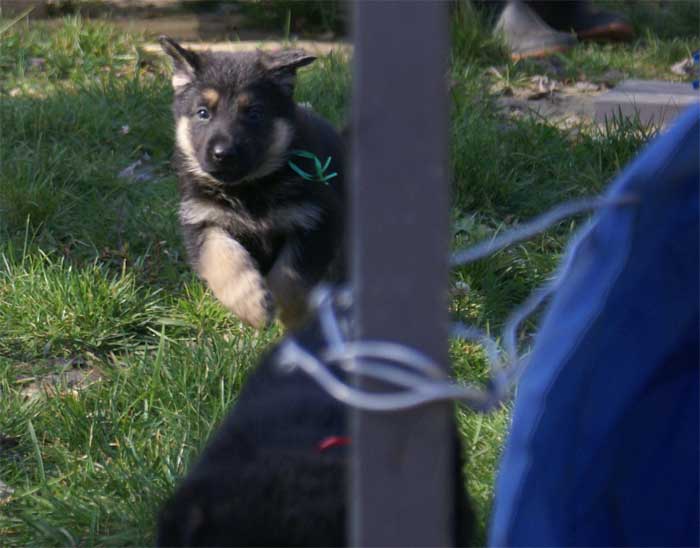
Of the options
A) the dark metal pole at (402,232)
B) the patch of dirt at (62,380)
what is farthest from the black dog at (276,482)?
the patch of dirt at (62,380)

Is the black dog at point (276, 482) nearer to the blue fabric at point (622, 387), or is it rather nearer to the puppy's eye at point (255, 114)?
the blue fabric at point (622, 387)

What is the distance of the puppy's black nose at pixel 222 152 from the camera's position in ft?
11.8

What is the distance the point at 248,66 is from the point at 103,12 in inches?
129

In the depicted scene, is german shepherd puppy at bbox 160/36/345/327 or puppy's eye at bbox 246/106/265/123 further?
puppy's eye at bbox 246/106/265/123

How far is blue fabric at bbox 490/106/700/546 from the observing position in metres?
1.32

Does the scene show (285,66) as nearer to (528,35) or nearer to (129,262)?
(129,262)

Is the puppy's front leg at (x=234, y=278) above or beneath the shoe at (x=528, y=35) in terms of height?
above

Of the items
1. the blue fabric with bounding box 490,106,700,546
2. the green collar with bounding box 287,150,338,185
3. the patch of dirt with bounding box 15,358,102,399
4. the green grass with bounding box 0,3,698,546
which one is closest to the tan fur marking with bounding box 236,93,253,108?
the green collar with bounding box 287,150,338,185

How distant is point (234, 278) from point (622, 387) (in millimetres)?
1937

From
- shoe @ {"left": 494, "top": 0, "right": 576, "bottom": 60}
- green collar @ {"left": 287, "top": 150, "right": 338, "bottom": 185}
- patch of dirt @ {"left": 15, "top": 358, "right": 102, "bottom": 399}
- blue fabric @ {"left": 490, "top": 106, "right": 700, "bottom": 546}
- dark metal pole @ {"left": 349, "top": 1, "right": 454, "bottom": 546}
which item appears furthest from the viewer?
shoe @ {"left": 494, "top": 0, "right": 576, "bottom": 60}

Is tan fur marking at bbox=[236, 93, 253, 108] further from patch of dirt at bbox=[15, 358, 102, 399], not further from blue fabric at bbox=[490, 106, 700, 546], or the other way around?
blue fabric at bbox=[490, 106, 700, 546]

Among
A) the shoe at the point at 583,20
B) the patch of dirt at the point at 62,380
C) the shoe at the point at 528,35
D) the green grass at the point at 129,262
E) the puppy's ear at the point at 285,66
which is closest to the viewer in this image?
the green grass at the point at 129,262

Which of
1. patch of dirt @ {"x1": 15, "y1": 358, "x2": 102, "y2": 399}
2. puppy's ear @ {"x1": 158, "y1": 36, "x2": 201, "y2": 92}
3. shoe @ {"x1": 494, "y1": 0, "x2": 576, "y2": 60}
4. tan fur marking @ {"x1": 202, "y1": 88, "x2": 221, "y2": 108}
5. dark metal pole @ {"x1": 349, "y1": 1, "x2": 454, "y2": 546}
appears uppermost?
dark metal pole @ {"x1": 349, "y1": 1, "x2": 454, "y2": 546}

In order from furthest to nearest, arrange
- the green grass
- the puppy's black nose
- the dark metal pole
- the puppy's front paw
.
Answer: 1. the puppy's black nose
2. the puppy's front paw
3. the green grass
4. the dark metal pole
